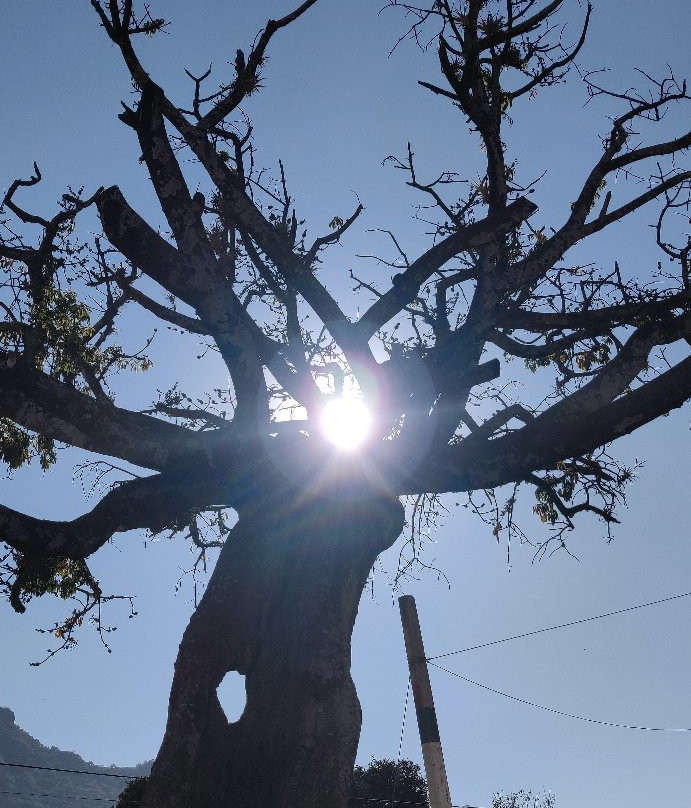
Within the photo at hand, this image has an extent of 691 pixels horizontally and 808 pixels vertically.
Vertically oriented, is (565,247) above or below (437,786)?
above

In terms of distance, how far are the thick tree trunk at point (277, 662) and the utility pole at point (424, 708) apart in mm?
2510

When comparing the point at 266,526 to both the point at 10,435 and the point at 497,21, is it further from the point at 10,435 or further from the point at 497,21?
the point at 497,21

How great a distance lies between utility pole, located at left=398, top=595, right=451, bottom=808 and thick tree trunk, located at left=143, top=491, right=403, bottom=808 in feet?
8.23

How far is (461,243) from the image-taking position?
7.85 m

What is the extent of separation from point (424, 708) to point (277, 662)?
320 cm

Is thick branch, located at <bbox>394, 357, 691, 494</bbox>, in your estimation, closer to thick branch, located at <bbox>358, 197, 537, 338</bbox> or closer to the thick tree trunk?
the thick tree trunk

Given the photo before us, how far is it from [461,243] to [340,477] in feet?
8.77

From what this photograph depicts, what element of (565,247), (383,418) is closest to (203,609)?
(383,418)

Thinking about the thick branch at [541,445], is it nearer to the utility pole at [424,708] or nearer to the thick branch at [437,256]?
the thick branch at [437,256]

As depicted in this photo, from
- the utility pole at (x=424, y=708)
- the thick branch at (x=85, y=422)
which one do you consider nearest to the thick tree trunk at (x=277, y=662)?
the thick branch at (x=85, y=422)

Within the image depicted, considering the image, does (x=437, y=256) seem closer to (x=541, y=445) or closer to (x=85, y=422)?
(x=541, y=445)

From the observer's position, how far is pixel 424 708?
897 cm

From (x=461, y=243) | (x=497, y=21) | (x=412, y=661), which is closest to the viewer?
(x=461, y=243)

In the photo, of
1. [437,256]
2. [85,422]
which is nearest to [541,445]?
[437,256]
